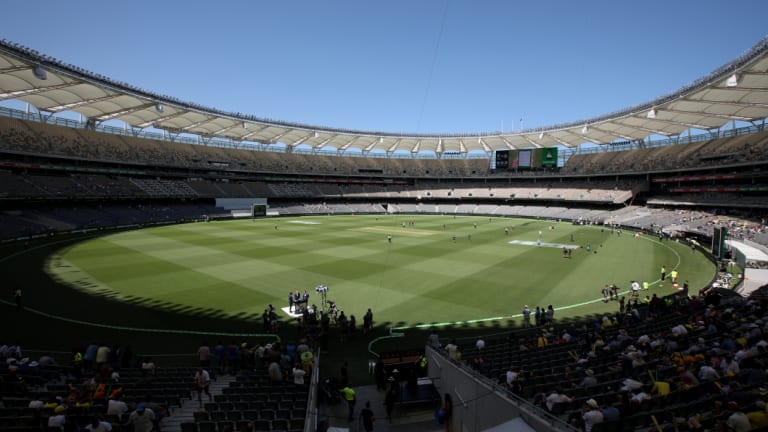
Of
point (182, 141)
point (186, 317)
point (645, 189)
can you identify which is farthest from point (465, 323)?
point (182, 141)

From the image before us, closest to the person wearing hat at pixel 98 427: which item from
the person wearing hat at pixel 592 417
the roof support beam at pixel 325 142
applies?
the person wearing hat at pixel 592 417

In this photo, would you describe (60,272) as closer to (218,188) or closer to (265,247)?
(265,247)

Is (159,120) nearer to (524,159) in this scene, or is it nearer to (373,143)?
(373,143)

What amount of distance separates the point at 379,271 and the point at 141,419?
19490 millimetres

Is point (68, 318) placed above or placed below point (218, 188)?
below

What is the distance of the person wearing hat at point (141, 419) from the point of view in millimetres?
6949

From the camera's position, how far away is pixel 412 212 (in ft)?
290

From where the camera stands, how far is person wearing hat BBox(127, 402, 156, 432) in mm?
6949

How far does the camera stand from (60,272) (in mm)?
24781

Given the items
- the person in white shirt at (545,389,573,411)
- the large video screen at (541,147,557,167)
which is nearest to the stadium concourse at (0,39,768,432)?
the person in white shirt at (545,389,573,411)

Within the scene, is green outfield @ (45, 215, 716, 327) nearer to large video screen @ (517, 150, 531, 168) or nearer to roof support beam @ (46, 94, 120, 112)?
roof support beam @ (46, 94, 120, 112)

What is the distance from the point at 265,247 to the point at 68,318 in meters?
18.5

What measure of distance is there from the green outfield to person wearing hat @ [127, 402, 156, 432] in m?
10.7

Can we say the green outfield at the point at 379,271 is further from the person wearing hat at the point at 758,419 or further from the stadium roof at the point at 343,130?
the stadium roof at the point at 343,130
